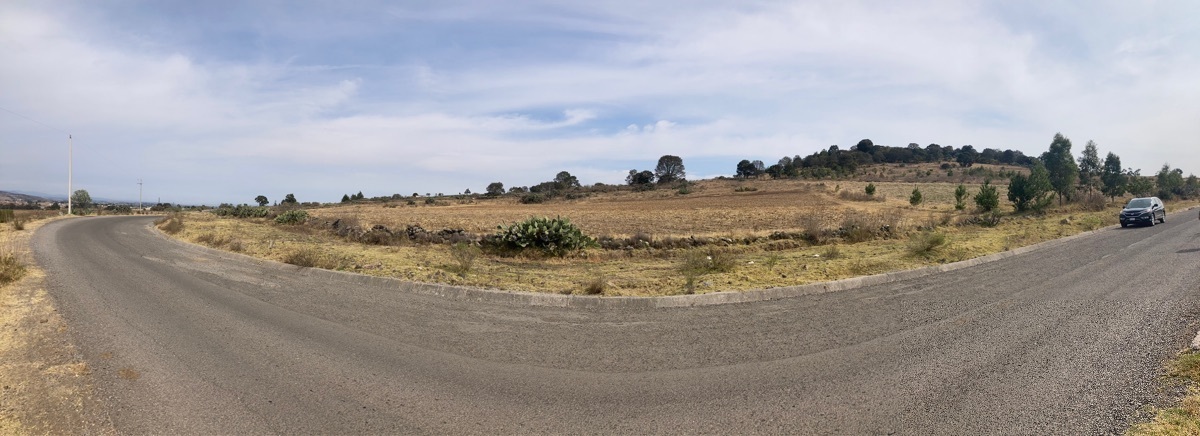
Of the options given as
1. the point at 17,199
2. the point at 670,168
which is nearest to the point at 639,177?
the point at 670,168

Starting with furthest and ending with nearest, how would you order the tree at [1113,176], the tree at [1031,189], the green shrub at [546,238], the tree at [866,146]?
the tree at [866,146] → the tree at [1113,176] → the tree at [1031,189] → the green shrub at [546,238]

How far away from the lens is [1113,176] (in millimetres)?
46812

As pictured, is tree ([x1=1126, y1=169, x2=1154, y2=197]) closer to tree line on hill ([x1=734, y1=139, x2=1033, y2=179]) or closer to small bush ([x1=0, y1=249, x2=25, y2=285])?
tree line on hill ([x1=734, y1=139, x2=1033, y2=179])

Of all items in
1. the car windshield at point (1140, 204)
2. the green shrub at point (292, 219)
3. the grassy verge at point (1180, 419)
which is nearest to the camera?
the grassy verge at point (1180, 419)

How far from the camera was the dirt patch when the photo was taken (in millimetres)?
3799

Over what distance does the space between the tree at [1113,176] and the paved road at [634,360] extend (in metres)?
51.8

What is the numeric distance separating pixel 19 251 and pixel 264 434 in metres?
17.4

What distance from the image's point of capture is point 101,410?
403cm

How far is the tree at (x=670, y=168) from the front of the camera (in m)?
112

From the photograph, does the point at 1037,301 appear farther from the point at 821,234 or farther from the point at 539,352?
the point at 821,234

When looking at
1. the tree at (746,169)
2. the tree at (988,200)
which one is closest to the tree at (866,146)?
the tree at (746,169)

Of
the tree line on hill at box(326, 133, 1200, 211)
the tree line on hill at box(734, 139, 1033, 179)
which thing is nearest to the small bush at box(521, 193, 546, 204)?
the tree line on hill at box(326, 133, 1200, 211)

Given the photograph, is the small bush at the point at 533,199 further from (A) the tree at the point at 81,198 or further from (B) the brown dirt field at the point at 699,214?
(A) the tree at the point at 81,198

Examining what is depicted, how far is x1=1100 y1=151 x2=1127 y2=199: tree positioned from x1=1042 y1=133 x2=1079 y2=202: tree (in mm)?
7682
